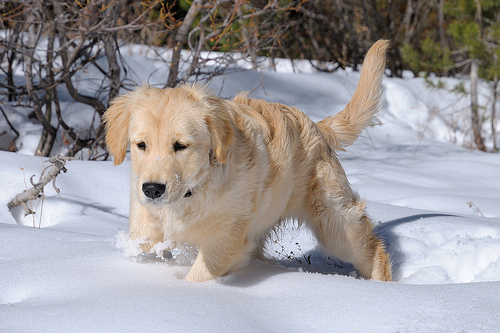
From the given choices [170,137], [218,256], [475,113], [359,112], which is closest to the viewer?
A: [170,137]

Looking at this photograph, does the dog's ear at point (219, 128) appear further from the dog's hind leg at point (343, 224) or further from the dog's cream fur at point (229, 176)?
the dog's hind leg at point (343, 224)

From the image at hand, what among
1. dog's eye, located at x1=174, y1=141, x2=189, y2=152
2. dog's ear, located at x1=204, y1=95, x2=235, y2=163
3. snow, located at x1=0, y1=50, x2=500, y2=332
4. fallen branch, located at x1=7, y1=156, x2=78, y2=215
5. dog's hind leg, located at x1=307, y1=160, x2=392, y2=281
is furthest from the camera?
fallen branch, located at x1=7, y1=156, x2=78, y2=215

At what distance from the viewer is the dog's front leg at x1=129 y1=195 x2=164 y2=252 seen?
307 centimetres

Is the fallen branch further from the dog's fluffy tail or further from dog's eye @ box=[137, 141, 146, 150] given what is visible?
the dog's fluffy tail

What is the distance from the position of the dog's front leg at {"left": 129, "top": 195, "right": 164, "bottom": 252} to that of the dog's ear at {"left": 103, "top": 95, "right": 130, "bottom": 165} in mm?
285

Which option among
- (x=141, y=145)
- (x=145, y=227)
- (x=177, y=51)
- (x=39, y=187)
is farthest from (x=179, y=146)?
(x=177, y=51)

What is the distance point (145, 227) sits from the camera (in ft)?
10.2

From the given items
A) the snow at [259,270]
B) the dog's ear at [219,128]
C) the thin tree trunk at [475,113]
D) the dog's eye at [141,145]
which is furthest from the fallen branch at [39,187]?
the thin tree trunk at [475,113]

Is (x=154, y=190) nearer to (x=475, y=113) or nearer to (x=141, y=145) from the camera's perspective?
(x=141, y=145)

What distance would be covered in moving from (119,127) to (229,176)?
0.63m

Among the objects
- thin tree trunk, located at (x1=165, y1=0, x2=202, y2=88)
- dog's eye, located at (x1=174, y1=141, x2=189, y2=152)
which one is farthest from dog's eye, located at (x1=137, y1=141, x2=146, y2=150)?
thin tree trunk, located at (x1=165, y1=0, x2=202, y2=88)

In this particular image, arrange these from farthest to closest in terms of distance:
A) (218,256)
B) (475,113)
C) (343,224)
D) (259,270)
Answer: (475,113) → (343,224) → (259,270) → (218,256)

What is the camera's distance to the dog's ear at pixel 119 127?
2967 millimetres

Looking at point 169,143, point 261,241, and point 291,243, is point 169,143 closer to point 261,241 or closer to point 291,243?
point 261,241
